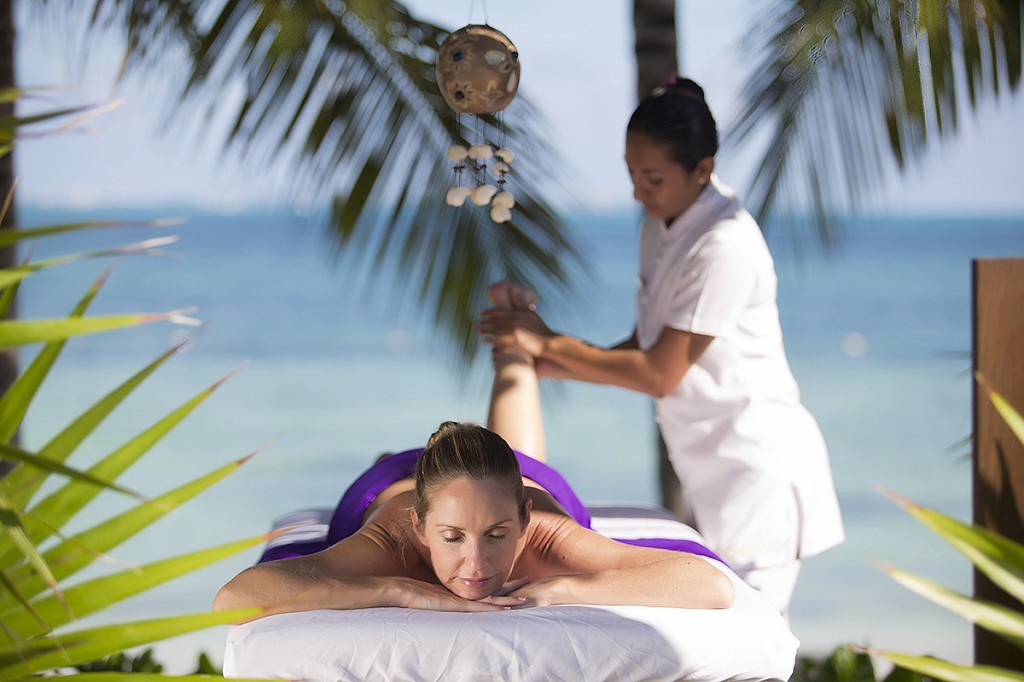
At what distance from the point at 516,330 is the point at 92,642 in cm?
163

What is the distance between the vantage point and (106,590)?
1240 mm

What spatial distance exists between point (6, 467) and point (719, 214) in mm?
1978

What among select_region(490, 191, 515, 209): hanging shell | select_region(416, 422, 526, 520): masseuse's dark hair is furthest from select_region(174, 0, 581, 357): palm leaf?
select_region(416, 422, 526, 520): masseuse's dark hair

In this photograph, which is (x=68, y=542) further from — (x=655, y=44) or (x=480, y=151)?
(x=655, y=44)

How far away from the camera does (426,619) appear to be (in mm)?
1796

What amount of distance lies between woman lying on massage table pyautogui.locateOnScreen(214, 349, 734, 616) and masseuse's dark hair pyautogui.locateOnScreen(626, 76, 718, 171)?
84 centimetres

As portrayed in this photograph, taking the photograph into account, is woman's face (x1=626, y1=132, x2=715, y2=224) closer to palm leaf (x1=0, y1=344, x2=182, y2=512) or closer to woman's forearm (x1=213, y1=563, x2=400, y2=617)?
woman's forearm (x1=213, y1=563, x2=400, y2=617)

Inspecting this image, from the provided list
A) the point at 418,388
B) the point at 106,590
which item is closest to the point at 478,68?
the point at 106,590

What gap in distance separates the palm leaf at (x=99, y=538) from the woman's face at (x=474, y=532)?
72 centimetres

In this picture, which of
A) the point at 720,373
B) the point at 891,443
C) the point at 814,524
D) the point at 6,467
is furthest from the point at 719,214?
the point at 891,443

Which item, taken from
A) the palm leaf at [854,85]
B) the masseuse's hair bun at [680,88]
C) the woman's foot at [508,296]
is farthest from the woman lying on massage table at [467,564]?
the palm leaf at [854,85]

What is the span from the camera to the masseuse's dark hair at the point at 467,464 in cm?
199

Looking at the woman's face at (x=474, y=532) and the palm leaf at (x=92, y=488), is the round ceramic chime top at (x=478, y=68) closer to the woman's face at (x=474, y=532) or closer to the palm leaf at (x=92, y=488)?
the woman's face at (x=474, y=532)

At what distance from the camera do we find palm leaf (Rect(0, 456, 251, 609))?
124 cm
